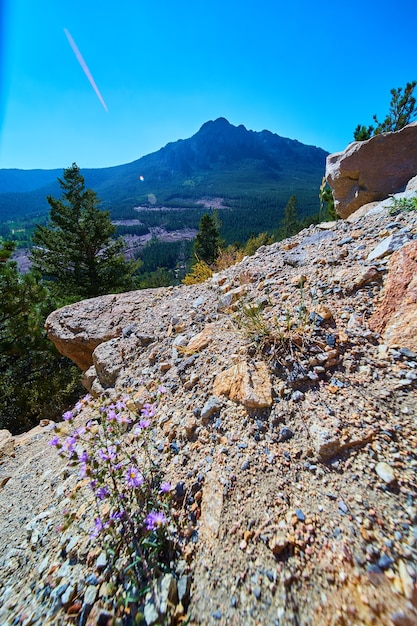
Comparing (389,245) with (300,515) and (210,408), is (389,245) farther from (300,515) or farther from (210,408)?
(300,515)

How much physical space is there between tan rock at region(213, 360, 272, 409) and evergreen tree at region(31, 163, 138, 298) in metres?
13.6

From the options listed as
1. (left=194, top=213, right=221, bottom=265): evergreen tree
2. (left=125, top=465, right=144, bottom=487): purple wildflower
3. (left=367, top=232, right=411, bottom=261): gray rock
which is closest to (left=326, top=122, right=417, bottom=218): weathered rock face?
(left=367, top=232, right=411, bottom=261): gray rock

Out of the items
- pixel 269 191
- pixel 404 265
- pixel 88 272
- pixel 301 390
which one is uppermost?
pixel 269 191

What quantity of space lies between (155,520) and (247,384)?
1038 millimetres

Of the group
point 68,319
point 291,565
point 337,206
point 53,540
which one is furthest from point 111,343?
point 337,206

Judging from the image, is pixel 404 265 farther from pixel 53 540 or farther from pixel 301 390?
pixel 53 540

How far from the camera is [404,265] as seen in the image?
216 cm

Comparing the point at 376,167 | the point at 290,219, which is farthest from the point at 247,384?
the point at 290,219

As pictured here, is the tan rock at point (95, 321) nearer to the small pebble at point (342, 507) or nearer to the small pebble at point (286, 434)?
the small pebble at point (286, 434)

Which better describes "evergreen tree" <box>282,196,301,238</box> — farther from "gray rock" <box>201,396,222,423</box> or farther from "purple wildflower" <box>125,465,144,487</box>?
"purple wildflower" <box>125,465,144,487</box>

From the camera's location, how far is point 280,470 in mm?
1560

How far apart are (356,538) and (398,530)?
19 centimetres

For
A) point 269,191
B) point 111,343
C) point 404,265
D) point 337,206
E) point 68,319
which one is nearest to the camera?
point 404,265

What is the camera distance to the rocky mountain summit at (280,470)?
1.16 meters
